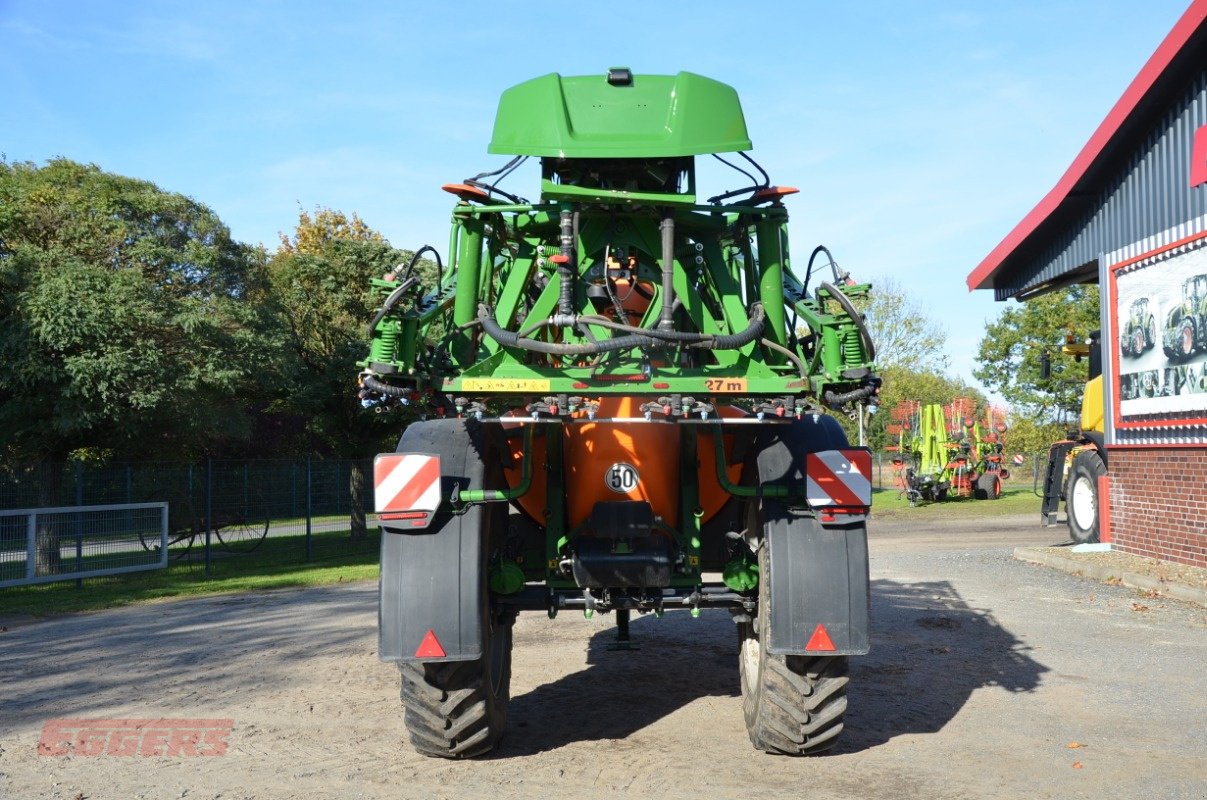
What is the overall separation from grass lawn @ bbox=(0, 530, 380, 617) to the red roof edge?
36.1 feet

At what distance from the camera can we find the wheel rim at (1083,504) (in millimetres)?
16862

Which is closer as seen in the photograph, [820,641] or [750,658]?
[820,641]

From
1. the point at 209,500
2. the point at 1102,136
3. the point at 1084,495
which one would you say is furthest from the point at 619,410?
the point at 209,500

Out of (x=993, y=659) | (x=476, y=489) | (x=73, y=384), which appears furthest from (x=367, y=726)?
(x=73, y=384)

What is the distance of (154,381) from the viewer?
16.5 metres

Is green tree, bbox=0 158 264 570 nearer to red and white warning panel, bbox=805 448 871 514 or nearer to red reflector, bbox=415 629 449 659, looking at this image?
red reflector, bbox=415 629 449 659

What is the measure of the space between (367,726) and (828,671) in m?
2.82

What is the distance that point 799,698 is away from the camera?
5797 millimetres

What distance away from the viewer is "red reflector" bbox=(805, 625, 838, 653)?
5602 mm

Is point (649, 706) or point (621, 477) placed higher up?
point (621, 477)

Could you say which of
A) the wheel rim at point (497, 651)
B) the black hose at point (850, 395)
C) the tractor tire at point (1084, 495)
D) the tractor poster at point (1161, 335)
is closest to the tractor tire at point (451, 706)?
the wheel rim at point (497, 651)

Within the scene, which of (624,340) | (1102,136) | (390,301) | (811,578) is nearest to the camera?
(624,340)

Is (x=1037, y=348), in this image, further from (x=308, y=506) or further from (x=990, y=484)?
(x=308, y=506)

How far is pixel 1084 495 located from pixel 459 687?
14.0 m
